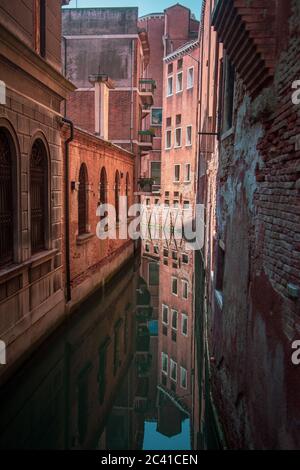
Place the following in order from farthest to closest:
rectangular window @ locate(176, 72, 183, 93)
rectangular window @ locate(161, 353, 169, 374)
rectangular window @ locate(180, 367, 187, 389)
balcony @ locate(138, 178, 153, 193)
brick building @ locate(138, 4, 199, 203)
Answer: brick building @ locate(138, 4, 199, 203)
rectangular window @ locate(176, 72, 183, 93)
balcony @ locate(138, 178, 153, 193)
rectangular window @ locate(161, 353, 169, 374)
rectangular window @ locate(180, 367, 187, 389)

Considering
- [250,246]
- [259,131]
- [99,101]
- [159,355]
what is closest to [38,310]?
[159,355]

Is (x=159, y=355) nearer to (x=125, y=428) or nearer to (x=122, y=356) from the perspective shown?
(x=122, y=356)

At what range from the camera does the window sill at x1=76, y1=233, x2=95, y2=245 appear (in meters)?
11.0

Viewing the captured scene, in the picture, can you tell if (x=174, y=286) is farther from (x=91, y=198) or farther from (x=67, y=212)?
(x=67, y=212)

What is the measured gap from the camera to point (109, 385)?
→ 807 centimetres

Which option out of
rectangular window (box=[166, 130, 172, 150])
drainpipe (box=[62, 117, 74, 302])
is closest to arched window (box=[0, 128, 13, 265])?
drainpipe (box=[62, 117, 74, 302])

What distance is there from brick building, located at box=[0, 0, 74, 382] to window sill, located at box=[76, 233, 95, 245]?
1372 millimetres

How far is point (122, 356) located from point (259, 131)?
22.5 feet

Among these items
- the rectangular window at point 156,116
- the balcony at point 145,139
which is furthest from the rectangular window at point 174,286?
the rectangular window at point 156,116

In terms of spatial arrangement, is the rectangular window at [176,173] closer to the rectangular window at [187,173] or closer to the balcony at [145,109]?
the rectangular window at [187,173]

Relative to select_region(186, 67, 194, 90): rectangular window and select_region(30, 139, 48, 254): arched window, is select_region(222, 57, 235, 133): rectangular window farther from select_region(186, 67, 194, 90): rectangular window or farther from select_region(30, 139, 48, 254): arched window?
select_region(186, 67, 194, 90): rectangular window

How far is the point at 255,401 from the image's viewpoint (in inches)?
151

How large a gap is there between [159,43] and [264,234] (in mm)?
45197

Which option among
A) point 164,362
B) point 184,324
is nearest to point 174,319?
point 184,324
